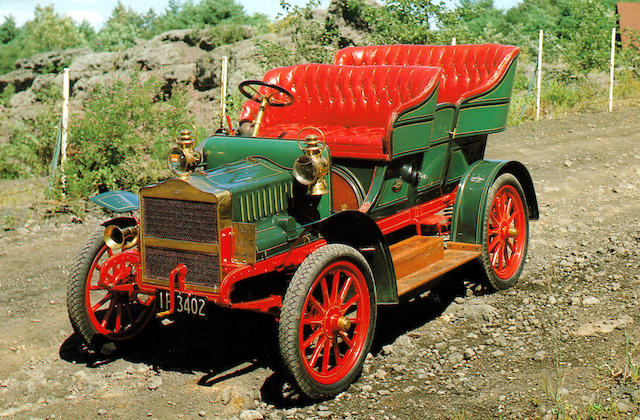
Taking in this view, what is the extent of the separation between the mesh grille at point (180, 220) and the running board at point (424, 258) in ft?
4.31

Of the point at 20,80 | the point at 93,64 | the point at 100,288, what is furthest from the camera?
the point at 20,80

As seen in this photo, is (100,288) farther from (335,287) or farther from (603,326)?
(603,326)

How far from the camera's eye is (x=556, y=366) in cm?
433

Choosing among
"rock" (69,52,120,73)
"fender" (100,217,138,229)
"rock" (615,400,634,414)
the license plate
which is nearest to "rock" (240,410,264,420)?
the license plate

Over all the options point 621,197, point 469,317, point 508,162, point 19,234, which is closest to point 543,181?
point 621,197

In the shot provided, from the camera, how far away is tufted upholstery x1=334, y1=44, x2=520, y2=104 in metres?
6.36

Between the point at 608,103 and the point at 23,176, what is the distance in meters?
10.9

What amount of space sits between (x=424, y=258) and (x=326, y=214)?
85cm

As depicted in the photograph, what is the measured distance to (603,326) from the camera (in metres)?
4.89

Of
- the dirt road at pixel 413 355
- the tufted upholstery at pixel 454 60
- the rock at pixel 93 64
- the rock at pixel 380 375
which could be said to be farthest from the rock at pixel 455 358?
the rock at pixel 93 64

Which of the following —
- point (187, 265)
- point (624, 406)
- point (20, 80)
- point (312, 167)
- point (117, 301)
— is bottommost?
point (624, 406)

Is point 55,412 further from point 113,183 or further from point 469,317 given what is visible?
point 113,183

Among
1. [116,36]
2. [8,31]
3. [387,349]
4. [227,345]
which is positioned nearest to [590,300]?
[387,349]

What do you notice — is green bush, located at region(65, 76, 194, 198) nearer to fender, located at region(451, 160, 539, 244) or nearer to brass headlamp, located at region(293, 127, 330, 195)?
fender, located at region(451, 160, 539, 244)
